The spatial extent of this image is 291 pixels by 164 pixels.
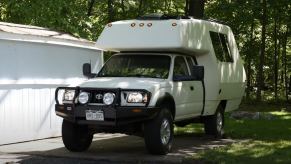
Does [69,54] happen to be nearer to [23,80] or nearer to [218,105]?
[23,80]

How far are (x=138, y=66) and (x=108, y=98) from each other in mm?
1676

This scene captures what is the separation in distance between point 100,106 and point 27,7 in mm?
13931

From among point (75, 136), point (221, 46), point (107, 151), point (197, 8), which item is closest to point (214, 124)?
point (221, 46)

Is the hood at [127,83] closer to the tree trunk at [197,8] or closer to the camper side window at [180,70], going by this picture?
the camper side window at [180,70]

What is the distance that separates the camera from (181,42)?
11.5 metres

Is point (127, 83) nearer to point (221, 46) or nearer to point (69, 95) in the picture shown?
point (69, 95)

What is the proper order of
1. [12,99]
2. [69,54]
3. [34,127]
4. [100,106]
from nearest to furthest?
[100,106] → [12,99] → [34,127] → [69,54]

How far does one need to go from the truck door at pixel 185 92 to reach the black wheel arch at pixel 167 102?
0.21 meters

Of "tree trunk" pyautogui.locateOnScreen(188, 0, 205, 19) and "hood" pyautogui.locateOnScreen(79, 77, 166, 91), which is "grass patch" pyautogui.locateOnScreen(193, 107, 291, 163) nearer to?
"hood" pyautogui.locateOnScreen(79, 77, 166, 91)

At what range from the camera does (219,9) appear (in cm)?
2905

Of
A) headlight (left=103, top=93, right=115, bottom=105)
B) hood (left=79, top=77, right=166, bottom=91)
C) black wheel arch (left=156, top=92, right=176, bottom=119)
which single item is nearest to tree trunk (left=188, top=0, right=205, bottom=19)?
black wheel arch (left=156, top=92, right=176, bottom=119)

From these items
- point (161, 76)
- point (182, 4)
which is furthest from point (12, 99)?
point (182, 4)

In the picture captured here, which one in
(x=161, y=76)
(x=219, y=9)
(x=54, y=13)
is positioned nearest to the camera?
(x=161, y=76)

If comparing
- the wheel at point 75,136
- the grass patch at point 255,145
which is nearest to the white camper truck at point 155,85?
the wheel at point 75,136
